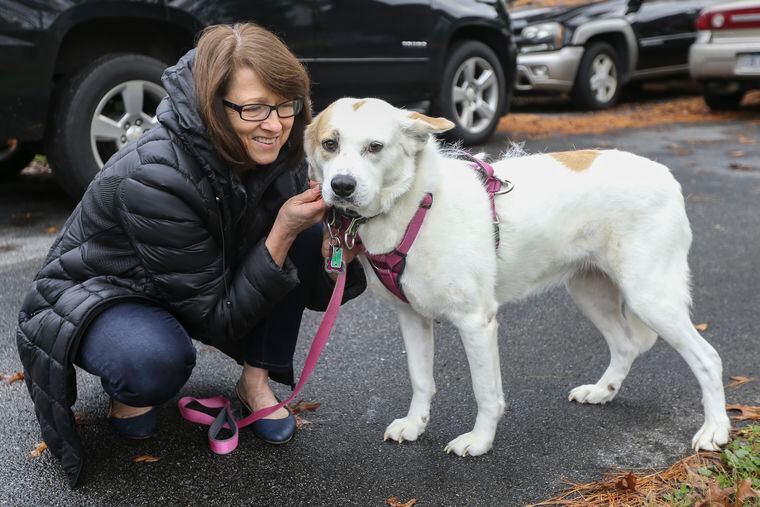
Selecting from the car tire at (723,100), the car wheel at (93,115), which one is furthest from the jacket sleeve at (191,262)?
the car tire at (723,100)

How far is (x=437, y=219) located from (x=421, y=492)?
37.6 inches

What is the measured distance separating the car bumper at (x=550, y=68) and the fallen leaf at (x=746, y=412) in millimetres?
7144

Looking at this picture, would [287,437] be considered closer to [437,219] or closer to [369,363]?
[369,363]

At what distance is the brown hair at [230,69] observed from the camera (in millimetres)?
2559

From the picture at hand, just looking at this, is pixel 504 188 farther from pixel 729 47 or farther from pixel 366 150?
pixel 729 47

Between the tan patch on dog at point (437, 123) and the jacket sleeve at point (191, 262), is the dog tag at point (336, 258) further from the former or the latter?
the tan patch on dog at point (437, 123)

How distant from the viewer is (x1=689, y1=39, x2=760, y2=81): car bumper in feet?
30.6

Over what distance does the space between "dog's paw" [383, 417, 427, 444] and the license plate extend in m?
8.17

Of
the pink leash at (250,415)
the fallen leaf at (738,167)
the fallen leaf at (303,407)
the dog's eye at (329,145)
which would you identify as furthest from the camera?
the fallen leaf at (738,167)

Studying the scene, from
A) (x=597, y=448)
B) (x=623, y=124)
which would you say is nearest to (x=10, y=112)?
(x=597, y=448)

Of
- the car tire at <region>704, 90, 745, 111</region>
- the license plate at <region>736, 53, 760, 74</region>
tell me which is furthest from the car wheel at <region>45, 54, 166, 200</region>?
the car tire at <region>704, 90, 745, 111</region>

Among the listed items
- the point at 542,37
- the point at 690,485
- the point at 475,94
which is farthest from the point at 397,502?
the point at 542,37

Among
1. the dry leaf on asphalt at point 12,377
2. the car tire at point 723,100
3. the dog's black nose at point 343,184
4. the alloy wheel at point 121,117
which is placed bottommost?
the car tire at point 723,100

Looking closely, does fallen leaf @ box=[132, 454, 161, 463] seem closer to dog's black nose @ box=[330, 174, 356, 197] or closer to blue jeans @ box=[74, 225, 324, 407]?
blue jeans @ box=[74, 225, 324, 407]
